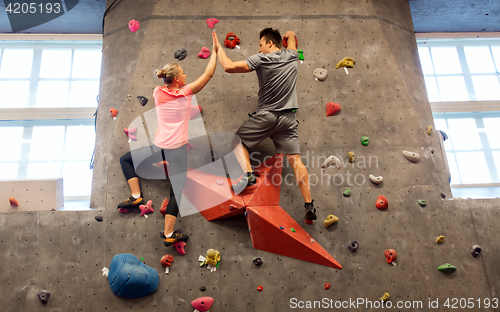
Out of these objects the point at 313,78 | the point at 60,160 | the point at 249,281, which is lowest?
the point at 249,281

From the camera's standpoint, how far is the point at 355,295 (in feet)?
8.57

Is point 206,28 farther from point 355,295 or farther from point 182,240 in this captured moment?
point 355,295

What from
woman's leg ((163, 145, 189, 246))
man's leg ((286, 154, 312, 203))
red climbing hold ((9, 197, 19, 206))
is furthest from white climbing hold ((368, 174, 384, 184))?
red climbing hold ((9, 197, 19, 206))

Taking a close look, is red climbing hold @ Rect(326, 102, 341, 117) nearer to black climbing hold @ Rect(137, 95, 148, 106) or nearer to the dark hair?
the dark hair

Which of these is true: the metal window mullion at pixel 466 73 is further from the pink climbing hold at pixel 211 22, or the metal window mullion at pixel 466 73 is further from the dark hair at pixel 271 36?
the pink climbing hold at pixel 211 22

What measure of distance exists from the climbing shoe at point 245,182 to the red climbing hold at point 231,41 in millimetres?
1367

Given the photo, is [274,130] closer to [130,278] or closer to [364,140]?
[364,140]

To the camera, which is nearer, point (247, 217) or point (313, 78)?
point (247, 217)

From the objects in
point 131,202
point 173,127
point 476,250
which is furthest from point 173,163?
point 476,250

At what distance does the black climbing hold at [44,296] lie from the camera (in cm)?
243

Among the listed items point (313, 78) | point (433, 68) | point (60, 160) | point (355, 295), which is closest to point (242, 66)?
point (313, 78)

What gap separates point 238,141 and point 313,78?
1080mm

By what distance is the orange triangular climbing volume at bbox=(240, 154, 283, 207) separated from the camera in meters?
2.56

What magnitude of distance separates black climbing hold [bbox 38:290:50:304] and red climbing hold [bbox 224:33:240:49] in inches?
103
